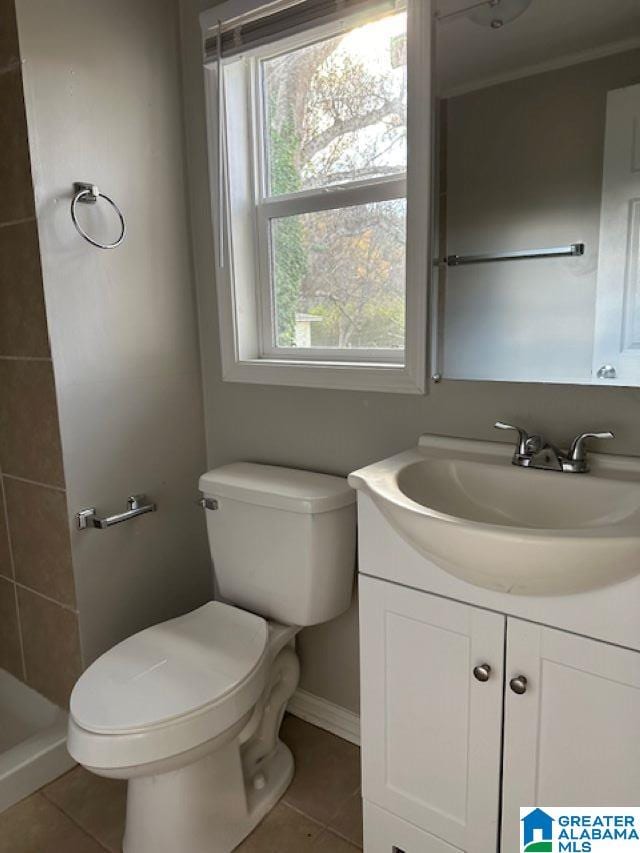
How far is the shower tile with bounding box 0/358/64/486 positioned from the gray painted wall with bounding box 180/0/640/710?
1.62ft

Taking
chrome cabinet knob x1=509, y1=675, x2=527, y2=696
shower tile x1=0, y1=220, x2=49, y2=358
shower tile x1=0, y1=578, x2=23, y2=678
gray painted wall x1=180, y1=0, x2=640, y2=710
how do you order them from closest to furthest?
chrome cabinet knob x1=509, y1=675, x2=527, y2=696
gray painted wall x1=180, y1=0, x2=640, y2=710
shower tile x1=0, y1=220, x2=49, y2=358
shower tile x1=0, y1=578, x2=23, y2=678

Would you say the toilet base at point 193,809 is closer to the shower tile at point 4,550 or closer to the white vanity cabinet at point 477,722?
the white vanity cabinet at point 477,722

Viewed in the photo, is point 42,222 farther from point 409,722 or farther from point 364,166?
point 409,722

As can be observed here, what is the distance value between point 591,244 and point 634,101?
271 millimetres

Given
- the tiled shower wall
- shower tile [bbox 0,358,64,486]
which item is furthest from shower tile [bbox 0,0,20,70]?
shower tile [bbox 0,358,64,486]

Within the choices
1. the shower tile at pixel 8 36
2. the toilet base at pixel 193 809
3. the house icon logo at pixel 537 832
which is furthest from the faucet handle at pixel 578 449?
the shower tile at pixel 8 36

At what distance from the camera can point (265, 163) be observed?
179 centimetres

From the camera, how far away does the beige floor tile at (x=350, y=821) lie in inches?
58.5

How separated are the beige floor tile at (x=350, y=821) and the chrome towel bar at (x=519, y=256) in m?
1.37

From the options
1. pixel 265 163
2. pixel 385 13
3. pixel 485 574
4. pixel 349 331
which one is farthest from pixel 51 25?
pixel 485 574

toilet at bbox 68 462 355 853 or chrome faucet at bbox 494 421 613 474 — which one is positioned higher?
chrome faucet at bbox 494 421 613 474

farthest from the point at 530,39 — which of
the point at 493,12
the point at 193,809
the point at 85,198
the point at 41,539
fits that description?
the point at 193,809

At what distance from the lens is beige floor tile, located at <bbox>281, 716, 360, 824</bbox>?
5.20ft

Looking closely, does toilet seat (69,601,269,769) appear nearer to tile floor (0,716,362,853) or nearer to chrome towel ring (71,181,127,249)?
tile floor (0,716,362,853)
